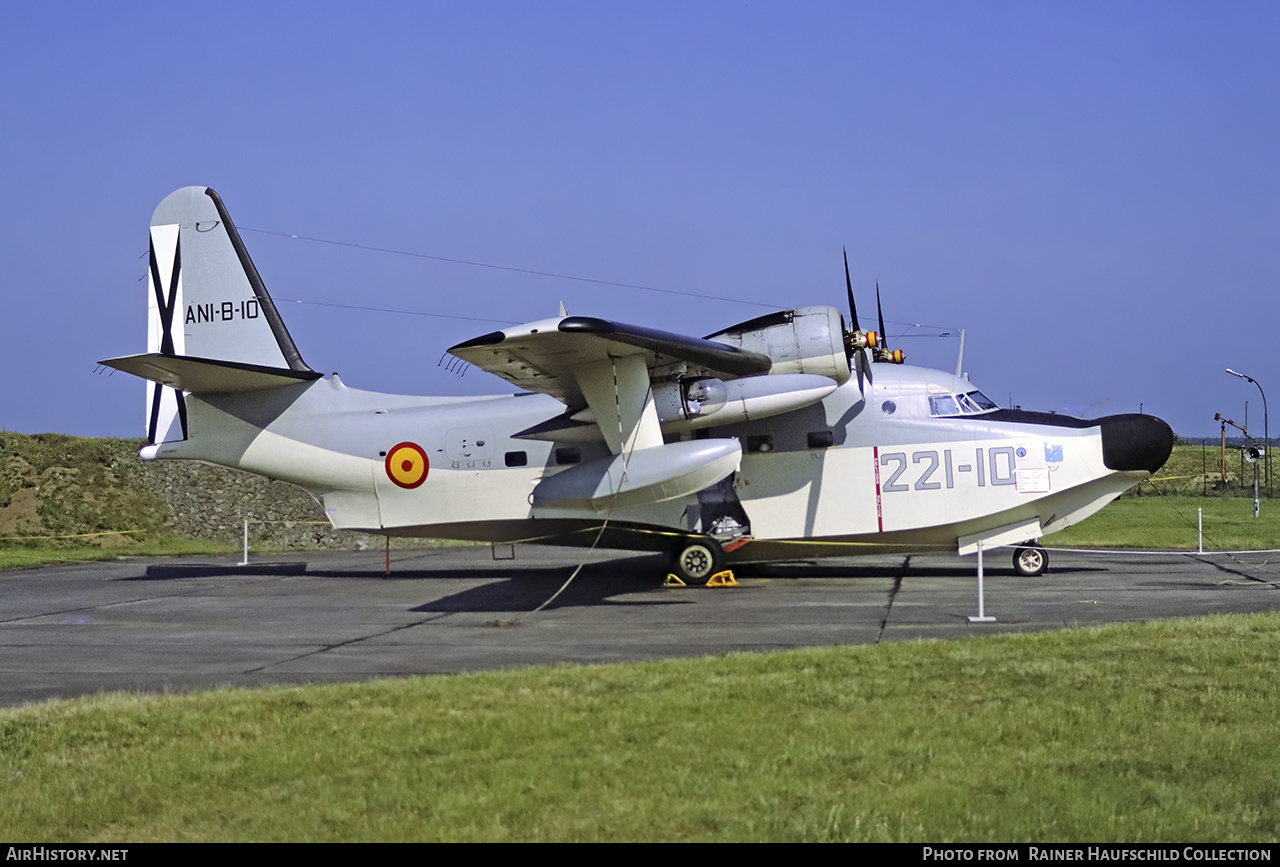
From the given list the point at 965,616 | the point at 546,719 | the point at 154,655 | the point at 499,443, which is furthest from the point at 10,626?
the point at 965,616

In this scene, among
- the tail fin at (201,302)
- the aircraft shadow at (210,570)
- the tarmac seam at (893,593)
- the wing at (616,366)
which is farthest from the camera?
the aircraft shadow at (210,570)

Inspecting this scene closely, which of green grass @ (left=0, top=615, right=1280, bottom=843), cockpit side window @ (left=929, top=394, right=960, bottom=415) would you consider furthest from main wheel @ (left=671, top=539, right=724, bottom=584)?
green grass @ (left=0, top=615, right=1280, bottom=843)

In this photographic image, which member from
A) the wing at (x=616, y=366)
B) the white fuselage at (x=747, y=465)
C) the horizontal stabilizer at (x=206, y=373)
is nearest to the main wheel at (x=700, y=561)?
the white fuselage at (x=747, y=465)

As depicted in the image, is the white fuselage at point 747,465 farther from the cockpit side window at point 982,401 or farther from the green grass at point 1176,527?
the green grass at point 1176,527

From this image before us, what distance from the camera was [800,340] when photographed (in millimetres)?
17219

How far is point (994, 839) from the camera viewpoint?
5.32 metres

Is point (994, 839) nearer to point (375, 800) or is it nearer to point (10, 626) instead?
point (375, 800)

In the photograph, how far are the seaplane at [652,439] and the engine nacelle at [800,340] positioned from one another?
0.03 meters

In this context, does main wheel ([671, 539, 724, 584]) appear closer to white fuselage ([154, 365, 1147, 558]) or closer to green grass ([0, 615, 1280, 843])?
white fuselage ([154, 365, 1147, 558])

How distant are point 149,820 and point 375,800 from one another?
1.16 m

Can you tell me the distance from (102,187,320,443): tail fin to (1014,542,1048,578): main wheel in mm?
12785

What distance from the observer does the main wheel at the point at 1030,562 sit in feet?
60.5

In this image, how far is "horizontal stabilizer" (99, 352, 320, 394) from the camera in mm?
16828

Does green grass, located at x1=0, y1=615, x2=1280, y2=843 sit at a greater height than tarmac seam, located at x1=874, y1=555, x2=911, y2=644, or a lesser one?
lesser
